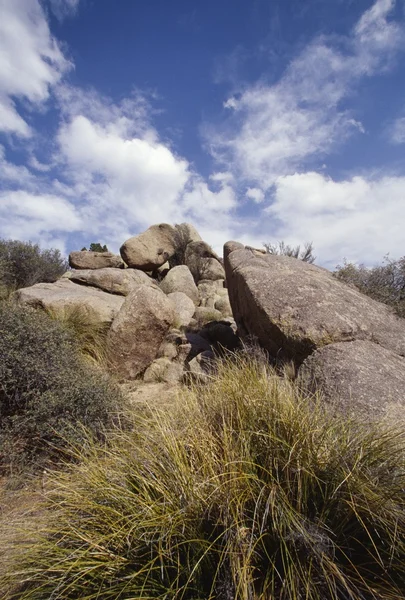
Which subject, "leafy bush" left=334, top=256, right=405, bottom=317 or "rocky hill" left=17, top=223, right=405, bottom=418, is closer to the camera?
"rocky hill" left=17, top=223, right=405, bottom=418

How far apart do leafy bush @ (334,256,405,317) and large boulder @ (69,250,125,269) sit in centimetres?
841

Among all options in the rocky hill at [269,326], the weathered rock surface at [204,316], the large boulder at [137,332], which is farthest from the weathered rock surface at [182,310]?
the large boulder at [137,332]

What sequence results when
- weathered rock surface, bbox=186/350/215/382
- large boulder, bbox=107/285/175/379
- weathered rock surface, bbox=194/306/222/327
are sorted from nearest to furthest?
weathered rock surface, bbox=186/350/215/382
large boulder, bbox=107/285/175/379
weathered rock surface, bbox=194/306/222/327

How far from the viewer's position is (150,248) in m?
14.2

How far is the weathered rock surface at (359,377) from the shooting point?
10.2 feet

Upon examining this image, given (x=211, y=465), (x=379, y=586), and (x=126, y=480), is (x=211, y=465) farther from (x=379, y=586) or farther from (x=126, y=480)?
(x=379, y=586)

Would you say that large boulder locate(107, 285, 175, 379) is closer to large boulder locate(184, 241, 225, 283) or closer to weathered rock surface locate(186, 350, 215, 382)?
weathered rock surface locate(186, 350, 215, 382)

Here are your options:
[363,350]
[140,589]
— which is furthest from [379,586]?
[363,350]

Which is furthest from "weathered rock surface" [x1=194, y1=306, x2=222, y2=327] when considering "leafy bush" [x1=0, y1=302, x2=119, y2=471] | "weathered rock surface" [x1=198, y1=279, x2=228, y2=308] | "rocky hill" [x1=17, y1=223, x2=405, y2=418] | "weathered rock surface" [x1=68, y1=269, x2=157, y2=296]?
"leafy bush" [x1=0, y1=302, x2=119, y2=471]

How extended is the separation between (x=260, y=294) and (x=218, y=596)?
12.0 feet

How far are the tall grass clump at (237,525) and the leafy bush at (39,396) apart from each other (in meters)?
1.19

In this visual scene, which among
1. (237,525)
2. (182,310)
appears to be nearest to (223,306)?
(182,310)

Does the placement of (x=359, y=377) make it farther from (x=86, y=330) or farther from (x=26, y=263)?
(x=26, y=263)

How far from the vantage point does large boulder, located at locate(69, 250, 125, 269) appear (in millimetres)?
12141
